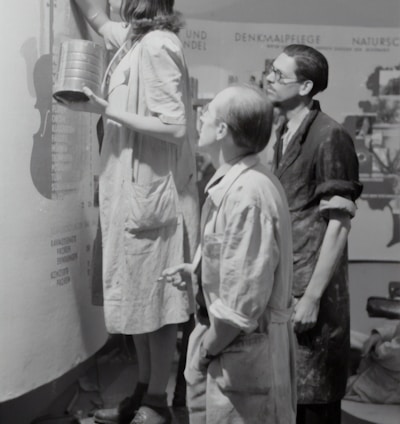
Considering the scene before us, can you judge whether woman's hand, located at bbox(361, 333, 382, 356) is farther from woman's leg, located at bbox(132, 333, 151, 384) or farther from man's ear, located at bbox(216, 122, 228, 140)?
man's ear, located at bbox(216, 122, 228, 140)

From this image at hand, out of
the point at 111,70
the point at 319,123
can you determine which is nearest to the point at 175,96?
the point at 111,70

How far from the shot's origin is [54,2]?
8.24 ft

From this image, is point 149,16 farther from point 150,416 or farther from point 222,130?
point 150,416

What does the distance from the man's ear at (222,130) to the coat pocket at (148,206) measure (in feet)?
2.27

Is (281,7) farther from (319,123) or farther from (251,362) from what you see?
(251,362)

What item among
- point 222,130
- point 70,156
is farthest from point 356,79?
point 222,130

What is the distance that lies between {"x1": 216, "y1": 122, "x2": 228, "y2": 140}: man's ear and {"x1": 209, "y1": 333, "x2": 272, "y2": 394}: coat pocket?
18.2 inches

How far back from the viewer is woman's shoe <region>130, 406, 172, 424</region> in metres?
2.47

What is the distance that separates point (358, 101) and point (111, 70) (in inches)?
45.5

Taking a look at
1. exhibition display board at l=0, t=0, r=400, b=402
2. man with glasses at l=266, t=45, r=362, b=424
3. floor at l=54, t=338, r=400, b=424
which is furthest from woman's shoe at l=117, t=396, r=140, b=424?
man with glasses at l=266, t=45, r=362, b=424

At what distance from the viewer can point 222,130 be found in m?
1.67

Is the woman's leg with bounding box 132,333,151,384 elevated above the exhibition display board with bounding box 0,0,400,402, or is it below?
below

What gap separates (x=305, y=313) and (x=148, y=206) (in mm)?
607

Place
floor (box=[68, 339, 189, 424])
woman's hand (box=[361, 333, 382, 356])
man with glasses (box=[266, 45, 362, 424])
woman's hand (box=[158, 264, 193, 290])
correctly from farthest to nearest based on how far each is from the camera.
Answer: woman's hand (box=[361, 333, 382, 356])
floor (box=[68, 339, 189, 424])
man with glasses (box=[266, 45, 362, 424])
woman's hand (box=[158, 264, 193, 290])
